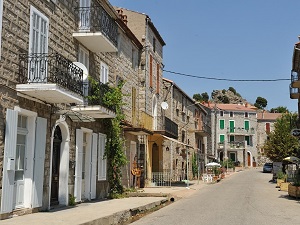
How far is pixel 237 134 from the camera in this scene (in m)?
78.1

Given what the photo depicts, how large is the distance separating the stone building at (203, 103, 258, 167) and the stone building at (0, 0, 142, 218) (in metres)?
60.9

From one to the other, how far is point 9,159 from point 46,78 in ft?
8.01

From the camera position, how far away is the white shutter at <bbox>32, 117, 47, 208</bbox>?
12.0m

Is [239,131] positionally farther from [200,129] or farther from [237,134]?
[200,129]

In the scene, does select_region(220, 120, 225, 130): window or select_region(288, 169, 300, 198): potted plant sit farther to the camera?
select_region(220, 120, 225, 130): window

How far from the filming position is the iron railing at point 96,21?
15.5m

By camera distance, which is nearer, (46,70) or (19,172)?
(19,172)

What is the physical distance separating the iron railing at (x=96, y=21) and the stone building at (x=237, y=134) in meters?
60.1

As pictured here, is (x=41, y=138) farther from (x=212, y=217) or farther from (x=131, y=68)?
(x=131, y=68)

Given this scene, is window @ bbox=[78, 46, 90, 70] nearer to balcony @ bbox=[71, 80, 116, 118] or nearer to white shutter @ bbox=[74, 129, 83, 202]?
balcony @ bbox=[71, 80, 116, 118]

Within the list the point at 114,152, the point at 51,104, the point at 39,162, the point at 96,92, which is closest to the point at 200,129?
the point at 114,152

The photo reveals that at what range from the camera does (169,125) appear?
93.4 feet

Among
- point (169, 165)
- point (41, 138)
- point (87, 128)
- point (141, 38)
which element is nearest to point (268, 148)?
point (169, 165)

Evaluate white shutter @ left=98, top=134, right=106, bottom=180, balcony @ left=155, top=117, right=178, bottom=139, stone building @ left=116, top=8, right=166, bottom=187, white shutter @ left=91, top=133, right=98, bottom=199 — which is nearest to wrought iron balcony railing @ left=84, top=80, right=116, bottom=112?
white shutter @ left=91, top=133, right=98, bottom=199
